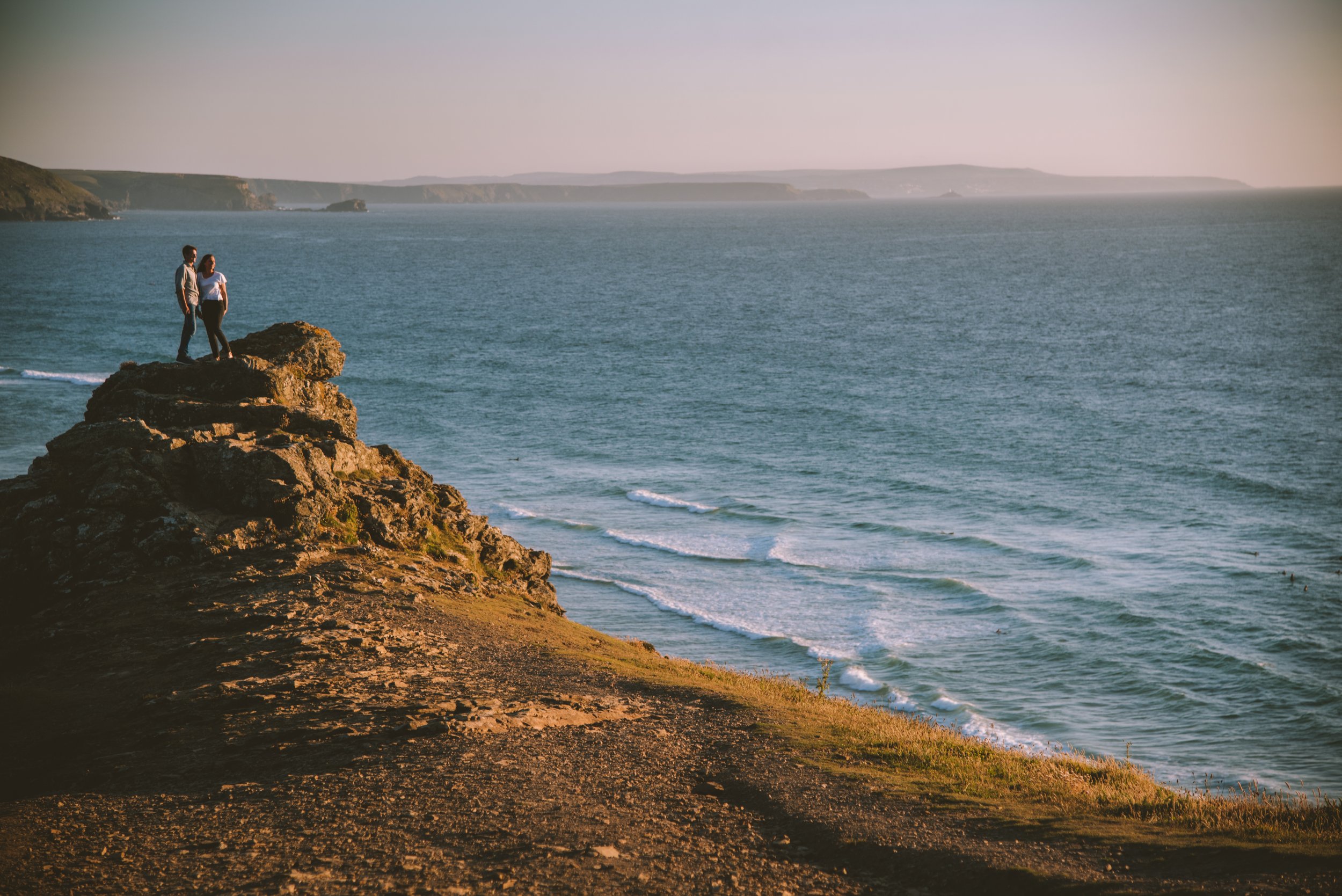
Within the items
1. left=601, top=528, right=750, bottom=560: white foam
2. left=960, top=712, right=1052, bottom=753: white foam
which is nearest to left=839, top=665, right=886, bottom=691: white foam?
left=960, top=712, right=1052, bottom=753: white foam

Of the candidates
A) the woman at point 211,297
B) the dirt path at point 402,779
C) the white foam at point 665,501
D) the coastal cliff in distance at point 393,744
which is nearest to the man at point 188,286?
the woman at point 211,297

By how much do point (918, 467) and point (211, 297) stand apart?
31.9 metres

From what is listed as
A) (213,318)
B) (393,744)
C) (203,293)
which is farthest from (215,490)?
(393,744)

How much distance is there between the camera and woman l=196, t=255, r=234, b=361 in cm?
1875

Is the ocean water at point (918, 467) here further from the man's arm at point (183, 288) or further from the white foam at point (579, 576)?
the man's arm at point (183, 288)

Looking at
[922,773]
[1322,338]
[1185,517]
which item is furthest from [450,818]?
[1322,338]

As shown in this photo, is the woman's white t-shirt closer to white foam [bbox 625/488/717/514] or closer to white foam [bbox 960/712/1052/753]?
white foam [bbox 960/712/1052/753]

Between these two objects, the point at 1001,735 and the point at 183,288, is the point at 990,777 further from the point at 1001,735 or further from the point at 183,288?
the point at 183,288

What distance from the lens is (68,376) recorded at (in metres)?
58.0

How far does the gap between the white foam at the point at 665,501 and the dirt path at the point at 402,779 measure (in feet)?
77.3

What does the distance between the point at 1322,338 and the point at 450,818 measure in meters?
78.1

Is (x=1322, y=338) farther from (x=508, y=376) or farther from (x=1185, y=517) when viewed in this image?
(x=508, y=376)

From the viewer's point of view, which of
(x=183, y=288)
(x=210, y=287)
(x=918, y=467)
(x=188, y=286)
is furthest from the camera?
(x=918, y=467)

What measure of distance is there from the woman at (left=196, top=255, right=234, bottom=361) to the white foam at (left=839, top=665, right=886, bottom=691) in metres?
17.1
